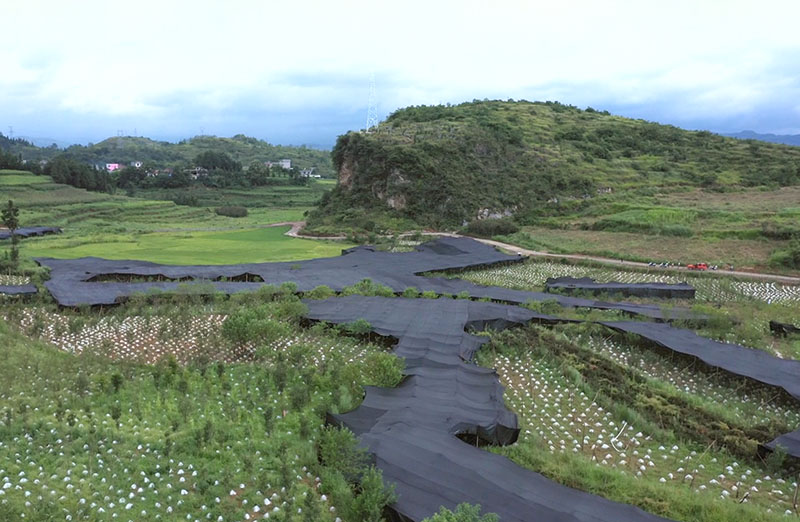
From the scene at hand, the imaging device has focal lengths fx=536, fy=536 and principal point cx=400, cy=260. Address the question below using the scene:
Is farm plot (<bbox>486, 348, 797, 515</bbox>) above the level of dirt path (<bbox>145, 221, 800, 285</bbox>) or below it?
below

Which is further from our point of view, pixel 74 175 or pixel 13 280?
pixel 74 175

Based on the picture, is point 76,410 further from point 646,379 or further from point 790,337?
point 790,337

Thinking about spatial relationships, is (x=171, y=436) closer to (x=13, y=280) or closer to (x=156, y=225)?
(x=13, y=280)

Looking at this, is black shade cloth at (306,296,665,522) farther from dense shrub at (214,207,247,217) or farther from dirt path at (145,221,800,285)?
dense shrub at (214,207,247,217)

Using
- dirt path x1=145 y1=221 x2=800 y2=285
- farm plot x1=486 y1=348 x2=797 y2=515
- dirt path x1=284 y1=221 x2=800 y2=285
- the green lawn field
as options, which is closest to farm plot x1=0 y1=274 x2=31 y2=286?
the green lawn field

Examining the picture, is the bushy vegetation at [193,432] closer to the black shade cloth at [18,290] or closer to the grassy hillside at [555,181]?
the black shade cloth at [18,290]

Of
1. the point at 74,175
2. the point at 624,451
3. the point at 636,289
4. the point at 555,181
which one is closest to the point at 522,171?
the point at 555,181
